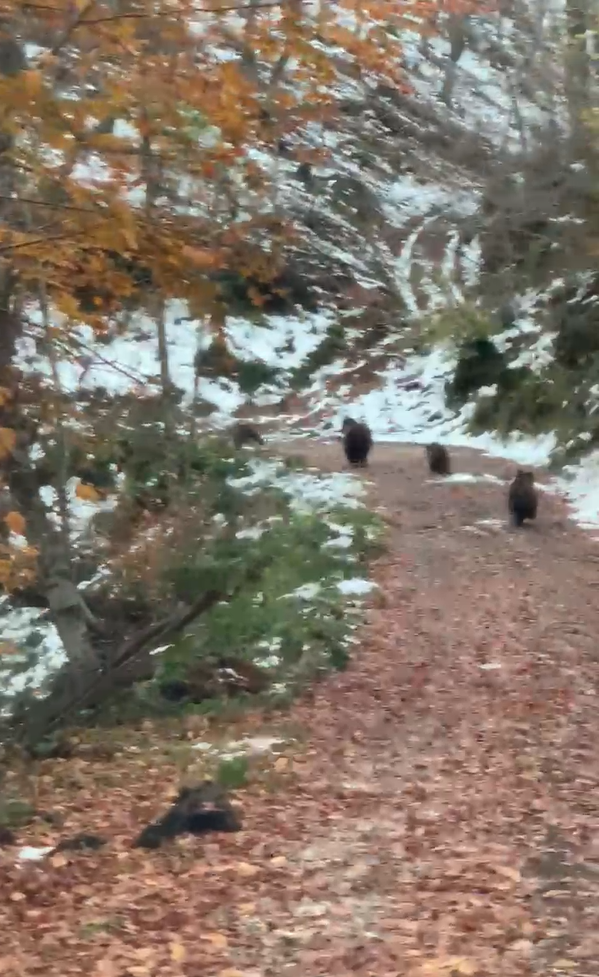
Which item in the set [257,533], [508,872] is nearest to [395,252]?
[257,533]

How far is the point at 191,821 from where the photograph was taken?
22.8 ft

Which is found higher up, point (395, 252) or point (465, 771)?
point (395, 252)

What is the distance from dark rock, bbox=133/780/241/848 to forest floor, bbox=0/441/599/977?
5.0 inches

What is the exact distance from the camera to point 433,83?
51344mm

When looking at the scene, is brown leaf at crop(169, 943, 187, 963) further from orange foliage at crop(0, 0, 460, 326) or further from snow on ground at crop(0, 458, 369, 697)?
orange foliage at crop(0, 0, 460, 326)

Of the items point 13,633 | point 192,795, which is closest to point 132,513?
point 13,633

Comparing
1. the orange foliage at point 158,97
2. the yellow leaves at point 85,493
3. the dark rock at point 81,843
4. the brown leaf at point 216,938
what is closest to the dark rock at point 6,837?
the dark rock at point 81,843

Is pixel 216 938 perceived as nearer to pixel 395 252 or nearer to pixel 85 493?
pixel 85 493

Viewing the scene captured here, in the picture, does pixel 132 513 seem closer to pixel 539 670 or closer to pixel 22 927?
pixel 539 670

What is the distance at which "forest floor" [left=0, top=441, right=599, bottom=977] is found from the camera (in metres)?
5.30

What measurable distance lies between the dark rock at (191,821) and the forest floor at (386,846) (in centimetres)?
13

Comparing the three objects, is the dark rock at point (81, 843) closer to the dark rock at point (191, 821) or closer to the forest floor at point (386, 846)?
the forest floor at point (386, 846)

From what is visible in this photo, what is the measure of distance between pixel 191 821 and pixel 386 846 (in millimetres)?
1211

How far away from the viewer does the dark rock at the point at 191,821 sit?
22.3 ft
